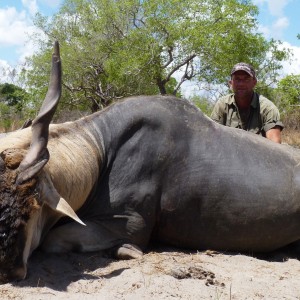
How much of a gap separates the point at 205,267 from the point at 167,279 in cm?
53

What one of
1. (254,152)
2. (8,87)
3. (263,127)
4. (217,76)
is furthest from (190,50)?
(254,152)

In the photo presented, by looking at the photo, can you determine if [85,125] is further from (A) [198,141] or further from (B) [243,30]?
(B) [243,30]

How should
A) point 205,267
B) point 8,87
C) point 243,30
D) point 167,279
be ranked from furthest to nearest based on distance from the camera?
point 8,87, point 243,30, point 205,267, point 167,279

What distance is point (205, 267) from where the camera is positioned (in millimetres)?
3990

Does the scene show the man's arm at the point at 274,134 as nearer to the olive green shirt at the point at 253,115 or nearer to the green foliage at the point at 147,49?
the olive green shirt at the point at 253,115

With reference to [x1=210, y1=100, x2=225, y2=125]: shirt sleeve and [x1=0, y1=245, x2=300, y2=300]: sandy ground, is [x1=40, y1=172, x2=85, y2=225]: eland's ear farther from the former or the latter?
[x1=210, y1=100, x2=225, y2=125]: shirt sleeve

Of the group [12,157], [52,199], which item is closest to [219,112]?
[52,199]

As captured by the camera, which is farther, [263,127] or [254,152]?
[263,127]

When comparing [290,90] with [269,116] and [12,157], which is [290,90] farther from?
[12,157]

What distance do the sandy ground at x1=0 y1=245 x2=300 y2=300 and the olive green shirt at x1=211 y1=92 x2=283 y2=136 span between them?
2.48 meters

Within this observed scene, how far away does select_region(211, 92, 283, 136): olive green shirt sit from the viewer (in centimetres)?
653

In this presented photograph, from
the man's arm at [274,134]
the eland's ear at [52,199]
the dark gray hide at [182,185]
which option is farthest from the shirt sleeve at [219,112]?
the eland's ear at [52,199]

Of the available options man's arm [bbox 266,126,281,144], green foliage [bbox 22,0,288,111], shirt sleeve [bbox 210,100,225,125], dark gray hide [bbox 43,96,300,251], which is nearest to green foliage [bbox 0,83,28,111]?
green foliage [bbox 22,0,288,111]

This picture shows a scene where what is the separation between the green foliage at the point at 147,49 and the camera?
25.9 m
